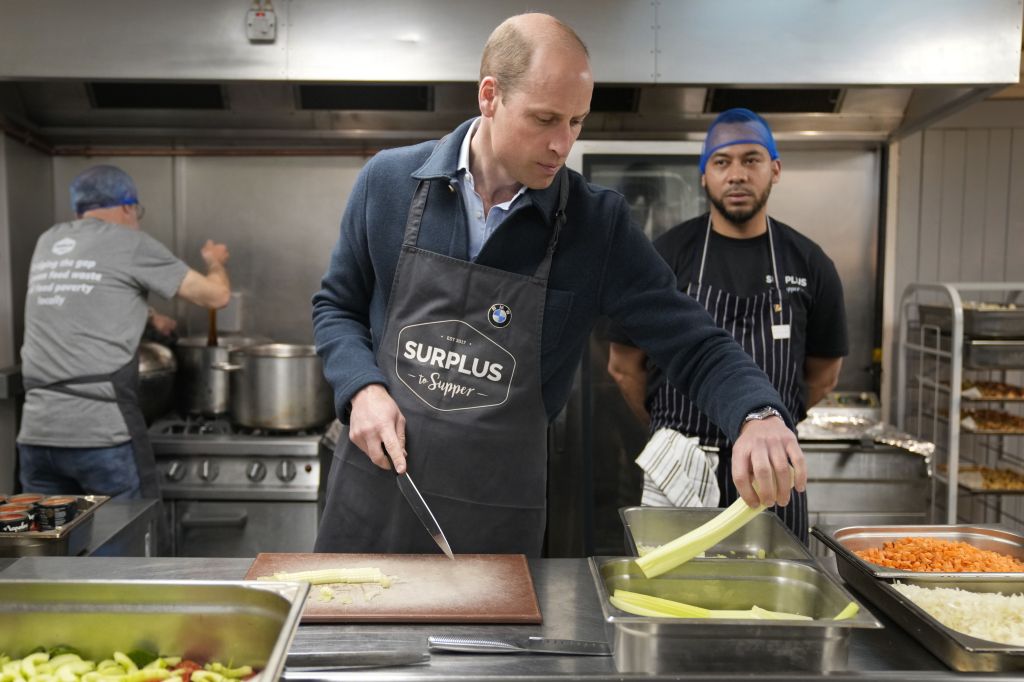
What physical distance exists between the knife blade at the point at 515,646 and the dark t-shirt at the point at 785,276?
58.9 inches

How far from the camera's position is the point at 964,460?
4379mm

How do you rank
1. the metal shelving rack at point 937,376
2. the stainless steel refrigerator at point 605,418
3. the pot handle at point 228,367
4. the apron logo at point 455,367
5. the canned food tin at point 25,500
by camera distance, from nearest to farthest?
the apron logo at point 455,367 → the canned food tin at point 25,500 → the pot handle at point 228,367 → the stainless steel refrigerator at point 605,418 → the metal shelving rack at point 937,376

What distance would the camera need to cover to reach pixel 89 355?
323cm

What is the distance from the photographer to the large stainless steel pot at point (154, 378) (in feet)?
11.6

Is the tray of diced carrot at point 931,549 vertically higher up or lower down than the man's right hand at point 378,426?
lower down

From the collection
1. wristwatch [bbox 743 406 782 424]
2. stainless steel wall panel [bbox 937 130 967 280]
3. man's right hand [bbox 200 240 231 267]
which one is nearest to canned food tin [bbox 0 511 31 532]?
wristwatch [bbox 743 406 782 424]

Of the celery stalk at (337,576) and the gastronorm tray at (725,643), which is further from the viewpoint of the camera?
the celery stalk at (337,576)

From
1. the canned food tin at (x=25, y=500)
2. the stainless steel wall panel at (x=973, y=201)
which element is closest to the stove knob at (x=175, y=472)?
the canned food tin at (x=25, y=500)

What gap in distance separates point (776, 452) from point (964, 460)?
348 centimetres

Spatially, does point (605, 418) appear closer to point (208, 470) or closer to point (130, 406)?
point (208, 470)

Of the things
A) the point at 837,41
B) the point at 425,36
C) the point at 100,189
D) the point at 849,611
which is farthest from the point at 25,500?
the point at 837,41

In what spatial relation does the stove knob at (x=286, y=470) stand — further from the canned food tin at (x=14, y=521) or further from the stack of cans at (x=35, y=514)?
the canned food tin at (x=14, y=521)

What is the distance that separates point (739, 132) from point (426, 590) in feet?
5.92

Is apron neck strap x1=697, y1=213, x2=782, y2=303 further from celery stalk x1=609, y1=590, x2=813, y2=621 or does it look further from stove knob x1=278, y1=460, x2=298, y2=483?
stove knob x1=278, y1=460, x2=298, y2=483
